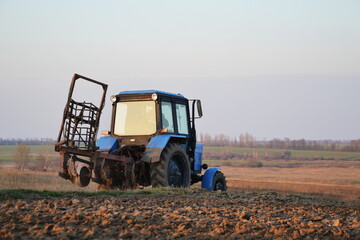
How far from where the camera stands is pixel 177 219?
298 inches

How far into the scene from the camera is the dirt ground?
6336 millimetres

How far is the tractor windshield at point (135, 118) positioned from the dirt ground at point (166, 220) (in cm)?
372

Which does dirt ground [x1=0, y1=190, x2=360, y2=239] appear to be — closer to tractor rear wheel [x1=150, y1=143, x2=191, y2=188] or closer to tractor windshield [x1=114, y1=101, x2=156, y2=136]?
tractor rear wheel [x1=150, y1=143, x2=191, y2=188]

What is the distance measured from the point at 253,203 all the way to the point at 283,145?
76710mm

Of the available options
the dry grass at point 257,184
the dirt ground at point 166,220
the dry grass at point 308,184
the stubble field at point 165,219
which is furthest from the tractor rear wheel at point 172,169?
the dry grass at point 308,184

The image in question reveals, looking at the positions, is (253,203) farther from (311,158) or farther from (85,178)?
(311,158)

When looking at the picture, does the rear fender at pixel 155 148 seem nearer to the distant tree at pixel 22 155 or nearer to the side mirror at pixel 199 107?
the side mirror at pixel 199 107

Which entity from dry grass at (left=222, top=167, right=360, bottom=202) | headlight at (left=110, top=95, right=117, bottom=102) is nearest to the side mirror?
headlight at (left=110, top=95, right=117, bottom=102)

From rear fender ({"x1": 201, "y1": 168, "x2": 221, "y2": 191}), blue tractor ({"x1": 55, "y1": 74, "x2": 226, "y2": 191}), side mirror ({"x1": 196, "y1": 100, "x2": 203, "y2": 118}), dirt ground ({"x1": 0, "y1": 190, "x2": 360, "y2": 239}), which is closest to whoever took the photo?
dirt ground ({"x1": 0, "y1": 190, "x2": 360, "y2": 239})

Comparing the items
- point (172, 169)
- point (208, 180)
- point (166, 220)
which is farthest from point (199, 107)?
point (166, 220)

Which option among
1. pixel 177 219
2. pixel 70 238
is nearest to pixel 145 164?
pixel 177 219

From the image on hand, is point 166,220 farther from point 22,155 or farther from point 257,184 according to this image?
point 22,155

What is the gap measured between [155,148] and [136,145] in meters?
0.98

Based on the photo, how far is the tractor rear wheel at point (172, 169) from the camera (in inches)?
500
